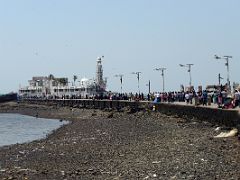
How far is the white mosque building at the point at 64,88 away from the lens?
467 feet

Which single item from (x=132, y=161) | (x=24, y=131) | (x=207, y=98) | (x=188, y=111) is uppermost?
(x=207, y=98)

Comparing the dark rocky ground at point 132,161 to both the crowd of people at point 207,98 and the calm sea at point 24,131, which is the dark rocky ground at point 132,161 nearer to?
the crowd of people at point 207,98

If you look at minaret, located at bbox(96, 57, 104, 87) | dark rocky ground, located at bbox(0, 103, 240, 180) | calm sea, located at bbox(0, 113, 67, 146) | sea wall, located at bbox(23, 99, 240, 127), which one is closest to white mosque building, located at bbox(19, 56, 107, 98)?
minaret, located at bbox(96, 57, 104, 87)

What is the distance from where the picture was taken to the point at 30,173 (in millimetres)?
19734

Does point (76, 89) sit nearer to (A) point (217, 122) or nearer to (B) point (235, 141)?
(A) point (217, 122)

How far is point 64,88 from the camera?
158875 mm

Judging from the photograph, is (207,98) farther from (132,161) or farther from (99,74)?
(99,74)

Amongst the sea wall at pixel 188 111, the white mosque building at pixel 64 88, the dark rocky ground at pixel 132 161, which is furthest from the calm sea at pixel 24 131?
the white mosque building at pixel 64 88

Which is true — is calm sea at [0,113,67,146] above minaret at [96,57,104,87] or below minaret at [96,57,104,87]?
below

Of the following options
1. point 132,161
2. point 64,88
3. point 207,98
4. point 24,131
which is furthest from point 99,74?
point 132,161

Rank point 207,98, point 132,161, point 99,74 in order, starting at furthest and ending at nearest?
point 99,74 → point 207,98 → point 132,161

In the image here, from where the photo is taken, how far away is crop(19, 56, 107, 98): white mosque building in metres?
142

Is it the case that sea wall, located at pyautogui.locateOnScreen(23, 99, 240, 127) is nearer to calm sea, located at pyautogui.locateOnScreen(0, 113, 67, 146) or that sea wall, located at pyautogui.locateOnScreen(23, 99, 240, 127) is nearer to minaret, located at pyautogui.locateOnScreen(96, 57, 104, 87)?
calm sea, located at pyautogui.locateOnScreen(0, 113, 67, 146)

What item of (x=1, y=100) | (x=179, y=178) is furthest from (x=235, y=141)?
(x=1, y=100)
